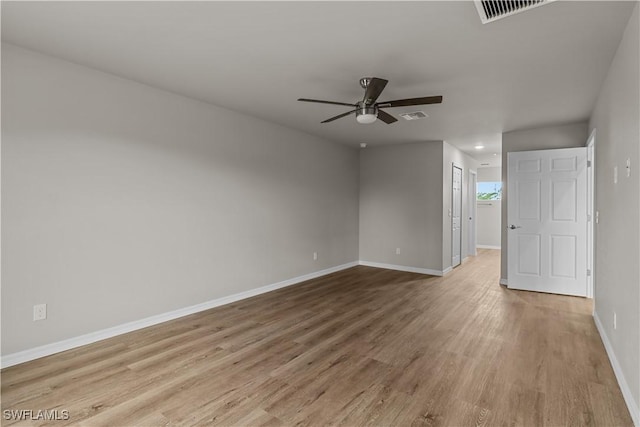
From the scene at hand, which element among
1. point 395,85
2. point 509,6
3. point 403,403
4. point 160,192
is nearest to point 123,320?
point 160,192

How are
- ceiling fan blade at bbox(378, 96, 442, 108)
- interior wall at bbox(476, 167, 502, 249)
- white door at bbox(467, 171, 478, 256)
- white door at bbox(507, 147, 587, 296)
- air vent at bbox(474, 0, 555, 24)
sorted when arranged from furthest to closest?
interior wall at bbox(476, 167, 502, 249) < white door at bbox(467, 171, 478, 256) < white door at bbox(507, 147, 587, 296) < ceiling fan blade at bbox(378, 96, 442, 108) < air vent at bbox(474, 0, 555, 24)

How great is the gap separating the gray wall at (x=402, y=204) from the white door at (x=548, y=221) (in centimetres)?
126

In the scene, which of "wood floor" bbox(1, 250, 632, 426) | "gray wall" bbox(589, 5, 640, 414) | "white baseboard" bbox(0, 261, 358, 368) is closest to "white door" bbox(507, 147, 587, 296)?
"wood floor" bbox(1, 250, 632, 426)

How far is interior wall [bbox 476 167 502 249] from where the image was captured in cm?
968

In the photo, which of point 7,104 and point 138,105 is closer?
point 7,104

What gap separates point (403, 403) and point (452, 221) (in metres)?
4.96

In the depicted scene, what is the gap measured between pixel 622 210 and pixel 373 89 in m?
2.04

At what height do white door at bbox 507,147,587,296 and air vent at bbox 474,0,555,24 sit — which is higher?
air vent at bbox 474,0,555,24

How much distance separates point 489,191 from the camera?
390 inches

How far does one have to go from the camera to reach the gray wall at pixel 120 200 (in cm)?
262

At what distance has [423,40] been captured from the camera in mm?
2428

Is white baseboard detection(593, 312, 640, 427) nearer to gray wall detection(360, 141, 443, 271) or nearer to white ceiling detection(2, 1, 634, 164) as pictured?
white ceiling detection(2, 1, 634, 164)

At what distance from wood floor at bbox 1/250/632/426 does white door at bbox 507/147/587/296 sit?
0.74 m

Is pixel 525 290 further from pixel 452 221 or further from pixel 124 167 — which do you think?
pixel 124 167
